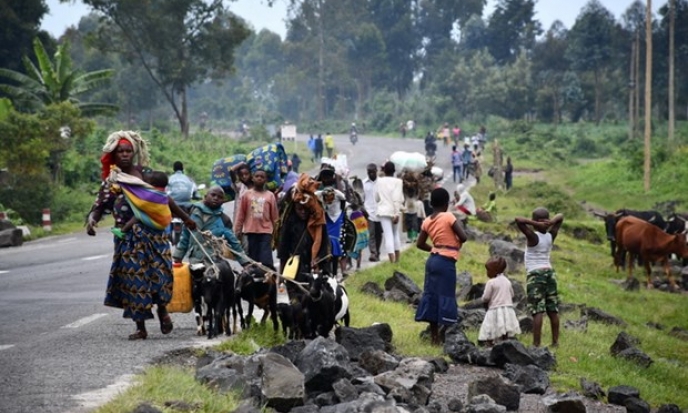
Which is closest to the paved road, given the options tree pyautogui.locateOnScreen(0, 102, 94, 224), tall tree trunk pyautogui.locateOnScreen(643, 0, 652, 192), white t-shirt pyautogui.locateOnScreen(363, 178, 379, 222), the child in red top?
the child in red top

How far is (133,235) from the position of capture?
10367 millimetres

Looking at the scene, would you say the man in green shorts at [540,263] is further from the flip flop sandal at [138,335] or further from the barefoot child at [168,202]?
the flip flop sandal at [138,335]

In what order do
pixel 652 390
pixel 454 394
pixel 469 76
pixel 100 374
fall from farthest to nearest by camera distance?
1. pixel 469 76
2. pixel 652 390
3. pixel 454 394
4. pixel 100 374

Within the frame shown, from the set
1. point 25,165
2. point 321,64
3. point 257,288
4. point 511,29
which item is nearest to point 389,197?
point 257,288

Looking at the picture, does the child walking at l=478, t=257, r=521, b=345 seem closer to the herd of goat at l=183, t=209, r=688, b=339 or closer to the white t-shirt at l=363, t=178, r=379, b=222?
the herd of goat at l=183, t=209, r=688, b=339

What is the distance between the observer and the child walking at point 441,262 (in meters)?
11.7

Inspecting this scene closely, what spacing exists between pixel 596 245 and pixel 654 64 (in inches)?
2005

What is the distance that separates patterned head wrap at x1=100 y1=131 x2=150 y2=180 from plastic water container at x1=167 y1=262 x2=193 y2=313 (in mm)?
1129

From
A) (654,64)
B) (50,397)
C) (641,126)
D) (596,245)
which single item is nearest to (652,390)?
(50,397)

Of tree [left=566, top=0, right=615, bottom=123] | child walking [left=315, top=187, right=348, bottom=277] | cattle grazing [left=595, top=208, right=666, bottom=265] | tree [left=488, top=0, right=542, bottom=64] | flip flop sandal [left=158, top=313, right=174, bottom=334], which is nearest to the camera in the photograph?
flip flop sandal [left=158, top=313, right=174, bottom=334]

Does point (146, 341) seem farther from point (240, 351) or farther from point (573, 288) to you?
point (573, 288)

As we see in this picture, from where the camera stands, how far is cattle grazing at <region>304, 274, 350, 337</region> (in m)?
10.5

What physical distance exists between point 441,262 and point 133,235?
3381 millimetres

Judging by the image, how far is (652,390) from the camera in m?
12.5
